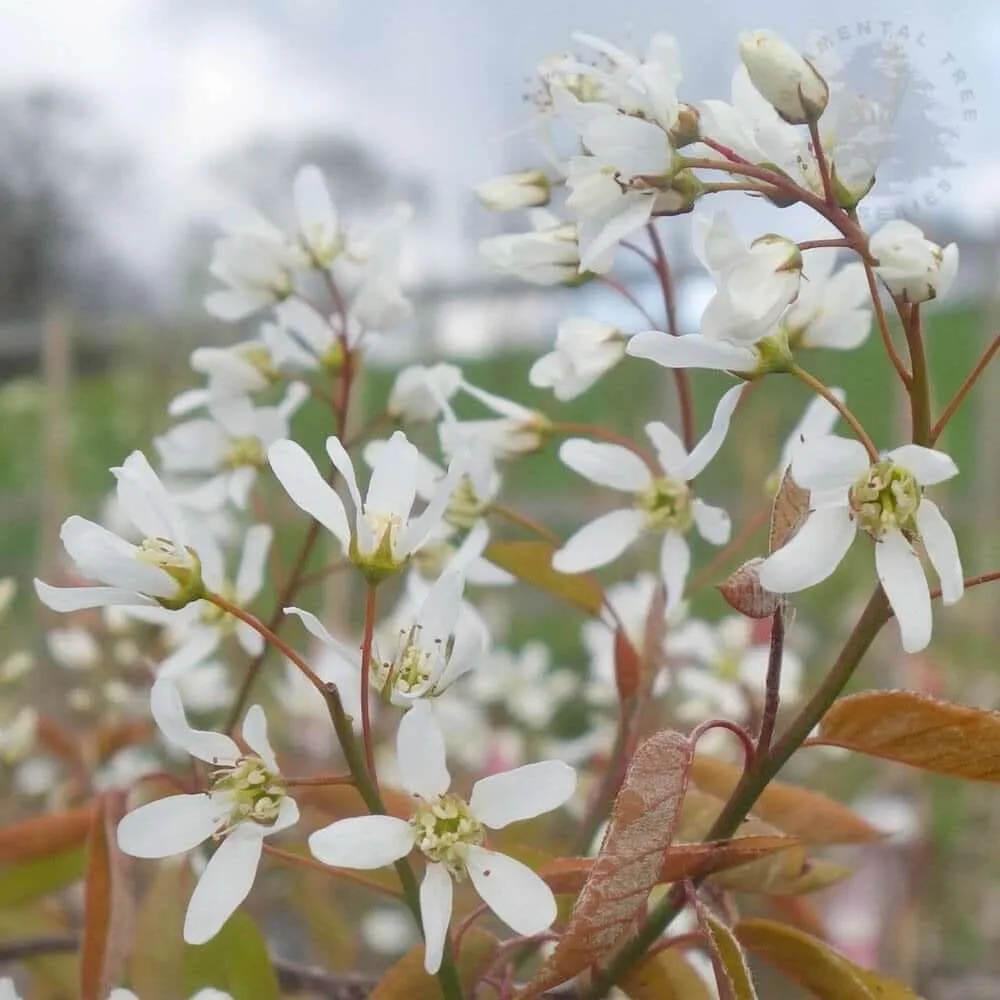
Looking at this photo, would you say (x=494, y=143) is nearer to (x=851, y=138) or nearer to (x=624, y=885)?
(x=851, y=138)

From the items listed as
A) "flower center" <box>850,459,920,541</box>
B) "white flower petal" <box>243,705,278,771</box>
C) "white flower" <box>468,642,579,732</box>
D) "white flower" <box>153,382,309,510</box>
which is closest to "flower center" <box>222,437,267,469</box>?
"white flower" <box>153,382,309,510</box>

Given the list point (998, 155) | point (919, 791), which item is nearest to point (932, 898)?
point (919, 791)

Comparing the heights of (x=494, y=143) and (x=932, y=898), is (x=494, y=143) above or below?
above

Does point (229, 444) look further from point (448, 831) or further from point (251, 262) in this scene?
point (448, 831)

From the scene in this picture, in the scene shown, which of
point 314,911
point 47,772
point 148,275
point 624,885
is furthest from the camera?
point 148,275

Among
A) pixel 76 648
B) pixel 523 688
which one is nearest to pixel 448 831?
pixel 76 648

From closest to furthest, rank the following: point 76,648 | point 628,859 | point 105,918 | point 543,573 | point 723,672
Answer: point 628,859 → point 105,918 → point 543,573 → point 723,672 → point 76,648

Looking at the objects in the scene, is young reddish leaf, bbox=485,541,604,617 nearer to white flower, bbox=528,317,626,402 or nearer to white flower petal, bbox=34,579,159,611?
white flower, bbox=528,317,626,402
